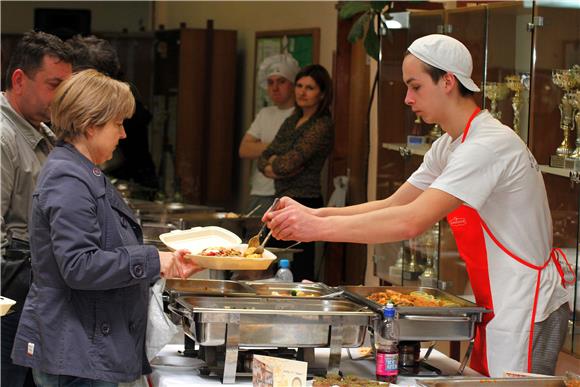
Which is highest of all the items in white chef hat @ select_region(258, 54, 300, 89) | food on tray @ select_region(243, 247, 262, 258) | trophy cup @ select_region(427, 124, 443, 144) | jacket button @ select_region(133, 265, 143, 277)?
white chef hat @ select_region(258, 54, 300, 89)

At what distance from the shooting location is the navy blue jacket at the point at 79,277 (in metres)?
2.56

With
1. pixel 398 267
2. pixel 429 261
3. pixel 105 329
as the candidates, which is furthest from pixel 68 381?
pixel 398 267

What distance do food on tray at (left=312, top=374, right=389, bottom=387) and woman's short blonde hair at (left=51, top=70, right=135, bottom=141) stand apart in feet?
2.77

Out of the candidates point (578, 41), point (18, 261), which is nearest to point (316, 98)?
point (578, 41)

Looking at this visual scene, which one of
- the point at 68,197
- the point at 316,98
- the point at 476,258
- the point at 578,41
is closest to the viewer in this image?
the point at 68,197

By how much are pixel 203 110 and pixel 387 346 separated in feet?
19.7

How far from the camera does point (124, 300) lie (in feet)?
8.84

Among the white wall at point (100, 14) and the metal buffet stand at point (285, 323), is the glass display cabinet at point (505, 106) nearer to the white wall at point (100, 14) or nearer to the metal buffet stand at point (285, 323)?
the metal buffet stand at point (285, 323)

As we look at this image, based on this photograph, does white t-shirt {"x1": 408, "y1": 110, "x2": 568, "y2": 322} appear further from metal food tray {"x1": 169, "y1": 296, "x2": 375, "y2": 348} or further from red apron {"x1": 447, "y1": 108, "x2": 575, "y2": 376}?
metal food tray {"x1": 169, "y1": 296, "x2": 375, "y2": 348}

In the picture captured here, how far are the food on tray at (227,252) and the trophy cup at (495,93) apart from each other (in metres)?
1.65

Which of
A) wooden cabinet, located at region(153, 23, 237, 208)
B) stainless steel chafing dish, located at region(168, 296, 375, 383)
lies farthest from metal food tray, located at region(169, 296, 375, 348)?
wooden cabinet, located at region(153, 23, 237, 208)

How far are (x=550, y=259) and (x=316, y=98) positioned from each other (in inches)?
129

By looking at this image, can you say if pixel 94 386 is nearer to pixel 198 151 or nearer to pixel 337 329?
pixel 337 329

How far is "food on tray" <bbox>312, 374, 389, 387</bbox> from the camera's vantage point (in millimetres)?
2602
